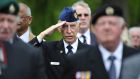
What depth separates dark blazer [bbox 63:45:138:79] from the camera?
10500 mm

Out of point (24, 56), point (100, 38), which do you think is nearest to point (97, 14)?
point (100, 38)

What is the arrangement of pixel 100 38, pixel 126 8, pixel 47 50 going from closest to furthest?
pixel 100 38
pixel 47 50
pixel 126 8

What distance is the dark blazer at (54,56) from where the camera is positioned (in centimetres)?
1398

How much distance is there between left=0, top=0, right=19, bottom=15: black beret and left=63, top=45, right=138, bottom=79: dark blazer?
0.83 metres

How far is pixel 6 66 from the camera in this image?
417 inches

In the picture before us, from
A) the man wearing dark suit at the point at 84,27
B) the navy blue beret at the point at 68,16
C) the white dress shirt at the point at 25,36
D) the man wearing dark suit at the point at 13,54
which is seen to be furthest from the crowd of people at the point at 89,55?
the man wearing dark suit at the point at 84,27

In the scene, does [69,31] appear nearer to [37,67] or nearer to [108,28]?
[37,67]

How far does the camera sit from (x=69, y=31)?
14.0 meters

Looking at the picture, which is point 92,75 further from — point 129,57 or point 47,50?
point 47,50

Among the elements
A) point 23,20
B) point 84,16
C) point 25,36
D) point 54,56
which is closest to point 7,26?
point 54,56

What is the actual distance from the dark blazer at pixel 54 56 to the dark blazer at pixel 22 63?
3.21m

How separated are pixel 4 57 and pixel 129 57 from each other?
1.43 meters

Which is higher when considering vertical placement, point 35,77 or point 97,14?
point 97,14

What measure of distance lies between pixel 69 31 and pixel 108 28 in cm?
364
